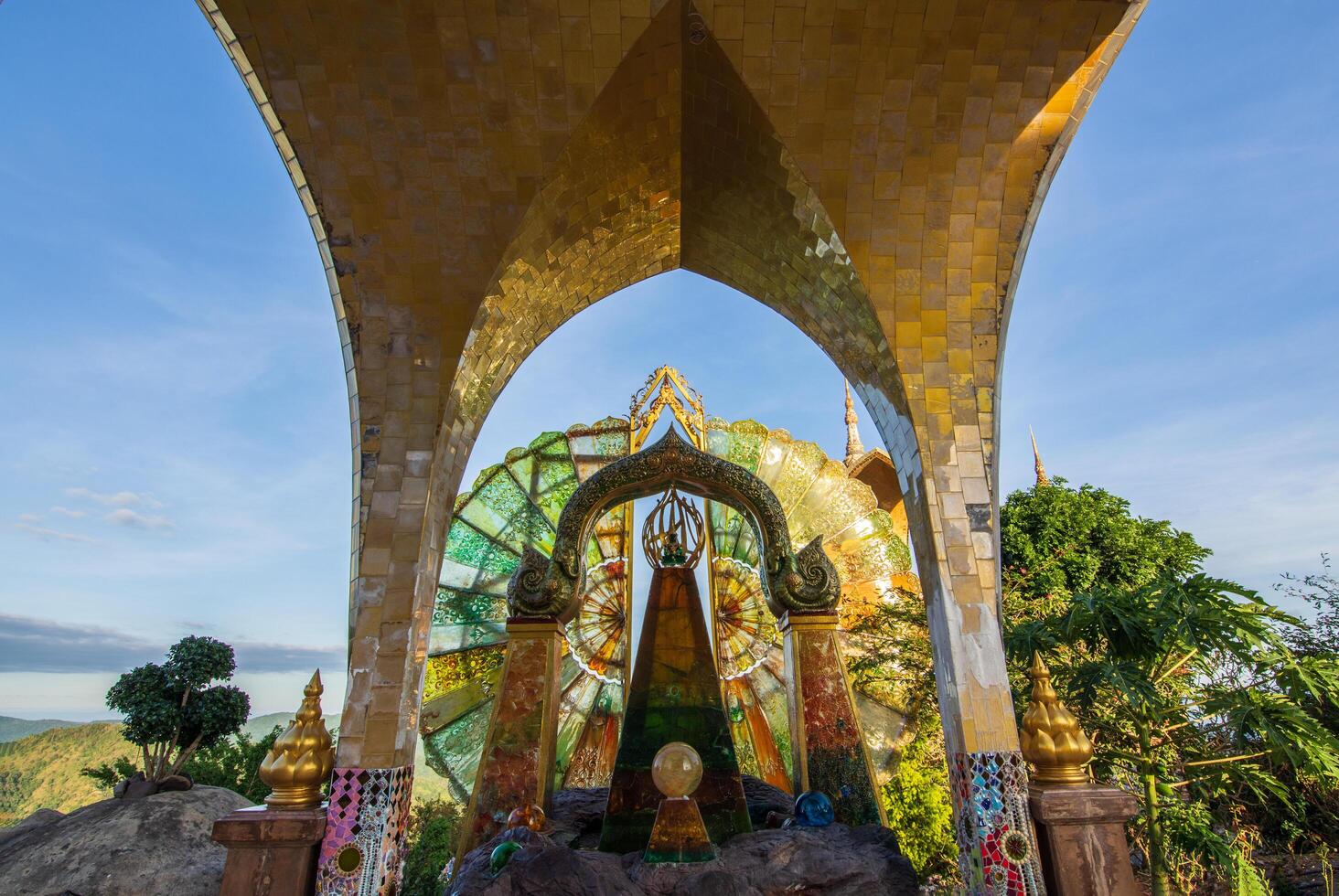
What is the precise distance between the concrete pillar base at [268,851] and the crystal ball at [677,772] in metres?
2.24

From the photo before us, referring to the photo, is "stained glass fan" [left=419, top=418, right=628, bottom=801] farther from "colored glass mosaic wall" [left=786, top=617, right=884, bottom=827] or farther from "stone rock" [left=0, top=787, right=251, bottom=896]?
"colored glass mosaic wall" [left=786, top=617, right=884, bottom=827]

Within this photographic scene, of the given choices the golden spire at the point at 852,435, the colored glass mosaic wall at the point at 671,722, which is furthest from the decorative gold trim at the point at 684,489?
the golden spire at the point at 852,435

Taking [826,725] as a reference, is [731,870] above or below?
below

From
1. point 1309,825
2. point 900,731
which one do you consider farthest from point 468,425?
point 1309,825

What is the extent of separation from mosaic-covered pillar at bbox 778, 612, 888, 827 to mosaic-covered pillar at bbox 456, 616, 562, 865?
2.21 m

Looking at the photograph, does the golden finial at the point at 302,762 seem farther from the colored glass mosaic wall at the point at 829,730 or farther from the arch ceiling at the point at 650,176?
the colored glass mosaic wall at the point at 829,730

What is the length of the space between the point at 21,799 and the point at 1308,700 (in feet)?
70.7

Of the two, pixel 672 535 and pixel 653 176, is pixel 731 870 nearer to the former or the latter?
pixel 672 535

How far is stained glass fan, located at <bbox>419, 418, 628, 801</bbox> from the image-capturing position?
431 inches

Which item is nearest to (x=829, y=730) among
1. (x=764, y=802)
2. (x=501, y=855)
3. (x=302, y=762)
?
(x=764, y=802)

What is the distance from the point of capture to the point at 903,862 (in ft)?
15.9

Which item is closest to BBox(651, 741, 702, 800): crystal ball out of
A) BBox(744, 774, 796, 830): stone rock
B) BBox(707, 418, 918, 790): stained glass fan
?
BBox(744, 774, 796, 830): stone rock

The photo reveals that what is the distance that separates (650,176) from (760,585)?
5856 millimetres

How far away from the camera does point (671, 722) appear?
19.9 feet
